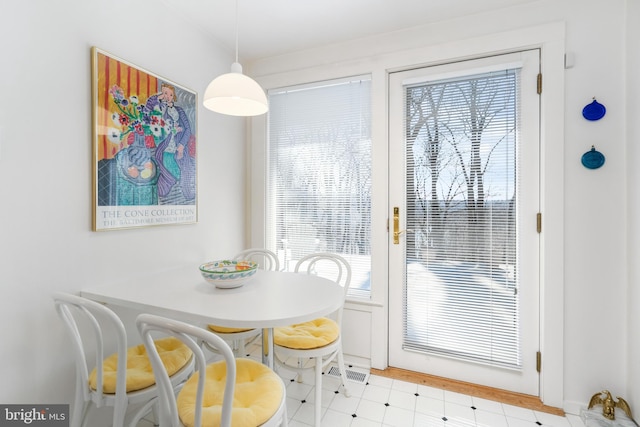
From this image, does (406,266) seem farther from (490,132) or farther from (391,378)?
(490,132)

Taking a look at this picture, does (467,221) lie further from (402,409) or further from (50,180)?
(50,180)

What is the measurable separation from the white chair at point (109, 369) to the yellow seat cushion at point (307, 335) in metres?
0.47

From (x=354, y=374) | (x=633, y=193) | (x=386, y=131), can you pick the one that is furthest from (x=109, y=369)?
(x=633, y=193)

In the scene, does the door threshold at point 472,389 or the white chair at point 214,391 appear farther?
the door threshold at point 472,389

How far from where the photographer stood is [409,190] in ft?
7.10

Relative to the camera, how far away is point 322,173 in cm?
238

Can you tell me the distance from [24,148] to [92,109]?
1.17 ft

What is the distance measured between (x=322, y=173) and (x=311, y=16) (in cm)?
108

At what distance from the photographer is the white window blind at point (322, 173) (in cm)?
228

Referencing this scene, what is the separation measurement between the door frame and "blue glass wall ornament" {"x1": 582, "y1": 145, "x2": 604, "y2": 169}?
0.11m

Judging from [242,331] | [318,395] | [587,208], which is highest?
[587,208]

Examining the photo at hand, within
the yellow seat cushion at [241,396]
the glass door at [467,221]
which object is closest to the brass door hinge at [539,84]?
the glass door at [467,221]

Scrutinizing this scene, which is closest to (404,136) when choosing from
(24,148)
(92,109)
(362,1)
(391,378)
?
(362,1)

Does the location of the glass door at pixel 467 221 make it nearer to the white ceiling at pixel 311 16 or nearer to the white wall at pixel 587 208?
the white wall at pixel 587 208
